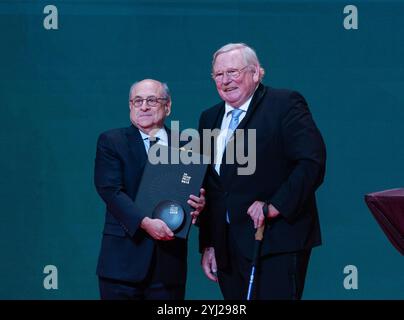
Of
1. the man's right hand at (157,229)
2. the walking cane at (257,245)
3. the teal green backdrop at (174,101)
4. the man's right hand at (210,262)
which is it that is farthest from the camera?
the teal green backdrop at (174,101)

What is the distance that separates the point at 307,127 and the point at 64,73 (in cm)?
148

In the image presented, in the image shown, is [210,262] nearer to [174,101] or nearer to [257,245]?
[257,245]

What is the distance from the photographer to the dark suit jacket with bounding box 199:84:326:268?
309cm

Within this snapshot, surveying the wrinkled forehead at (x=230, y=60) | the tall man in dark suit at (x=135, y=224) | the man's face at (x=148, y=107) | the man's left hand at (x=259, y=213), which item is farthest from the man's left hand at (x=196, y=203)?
the wrinkled forehead at (x=230, y=60)

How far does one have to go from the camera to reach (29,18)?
417cm

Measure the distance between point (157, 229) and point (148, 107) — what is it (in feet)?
1.60

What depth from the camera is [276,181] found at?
318cm

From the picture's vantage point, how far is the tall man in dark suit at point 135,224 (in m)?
3.30

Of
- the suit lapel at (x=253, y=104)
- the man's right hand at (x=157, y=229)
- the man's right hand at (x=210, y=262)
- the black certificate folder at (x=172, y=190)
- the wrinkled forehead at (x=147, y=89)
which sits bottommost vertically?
the man's right hand at (x=210, y=262)

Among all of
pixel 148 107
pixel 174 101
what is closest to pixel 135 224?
pixel 148 107

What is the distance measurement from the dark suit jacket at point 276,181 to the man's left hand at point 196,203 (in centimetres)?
5

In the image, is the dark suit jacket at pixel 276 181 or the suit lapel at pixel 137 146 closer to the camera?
the dark suit jacket at pixel 276 181

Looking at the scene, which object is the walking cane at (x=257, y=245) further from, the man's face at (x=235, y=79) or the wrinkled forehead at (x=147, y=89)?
the wrinkled forehead at (x=147, y=89)

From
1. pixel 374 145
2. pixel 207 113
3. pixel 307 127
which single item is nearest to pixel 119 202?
pixel 207 113
